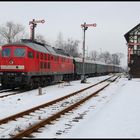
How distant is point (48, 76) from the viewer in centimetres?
2727

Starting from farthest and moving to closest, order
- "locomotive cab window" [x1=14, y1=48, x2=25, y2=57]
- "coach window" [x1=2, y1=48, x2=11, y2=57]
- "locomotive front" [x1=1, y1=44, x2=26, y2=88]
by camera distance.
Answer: "coach window" [x1=2, y1=48, x2=11, y2=57] → "locomotive cab window" [x1=14, y1=48, x2=25, y2=57] → "locomotive front" [x1=1, y1=44, x2=26, y2=88]

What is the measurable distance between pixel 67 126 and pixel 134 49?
44320 millimetres

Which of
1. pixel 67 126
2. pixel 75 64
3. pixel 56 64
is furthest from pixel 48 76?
pixel 67 126

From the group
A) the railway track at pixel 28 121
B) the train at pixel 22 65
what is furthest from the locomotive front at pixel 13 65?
the railway track at pixel 28 121

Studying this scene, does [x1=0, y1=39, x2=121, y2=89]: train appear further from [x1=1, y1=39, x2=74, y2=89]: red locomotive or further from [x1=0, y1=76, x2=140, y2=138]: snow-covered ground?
[x1=0, y1=76, x2=140, y2=138]: snow-covered ground

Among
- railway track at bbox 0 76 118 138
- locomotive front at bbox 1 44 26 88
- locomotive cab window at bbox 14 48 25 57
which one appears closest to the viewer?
railway track at bbox 0 76 118 138

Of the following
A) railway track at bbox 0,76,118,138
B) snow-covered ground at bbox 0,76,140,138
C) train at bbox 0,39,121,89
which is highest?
→ train at bbox 0,39,121,89

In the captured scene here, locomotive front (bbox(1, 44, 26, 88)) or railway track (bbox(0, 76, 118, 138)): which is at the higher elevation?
locomotive front (bbox(1, 44, 26, 88))

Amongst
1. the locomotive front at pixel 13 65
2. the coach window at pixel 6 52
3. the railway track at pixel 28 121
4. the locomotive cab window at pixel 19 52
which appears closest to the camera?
the railway track at pixel 28 121

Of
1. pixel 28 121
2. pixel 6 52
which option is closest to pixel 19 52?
pixel 6 52

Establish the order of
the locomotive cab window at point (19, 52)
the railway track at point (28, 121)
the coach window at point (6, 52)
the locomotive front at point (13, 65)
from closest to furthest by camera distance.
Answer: the railway track at point (28, 121), the locomotive front at point (13, 65), the locomotive cab window at point (19, 52), the coach window at point (6, 52)

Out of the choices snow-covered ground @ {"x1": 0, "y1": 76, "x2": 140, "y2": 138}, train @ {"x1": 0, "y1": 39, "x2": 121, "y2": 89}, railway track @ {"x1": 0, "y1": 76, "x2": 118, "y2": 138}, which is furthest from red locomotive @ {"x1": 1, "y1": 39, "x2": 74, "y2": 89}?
railway track @ {"x1": 0, "y1": 76, "x2": 118, "y2": 138}

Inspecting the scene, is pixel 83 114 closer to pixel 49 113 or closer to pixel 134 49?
pixel 49 113

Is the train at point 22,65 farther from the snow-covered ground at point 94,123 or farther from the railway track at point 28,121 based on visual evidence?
the railway track at point 28,121
